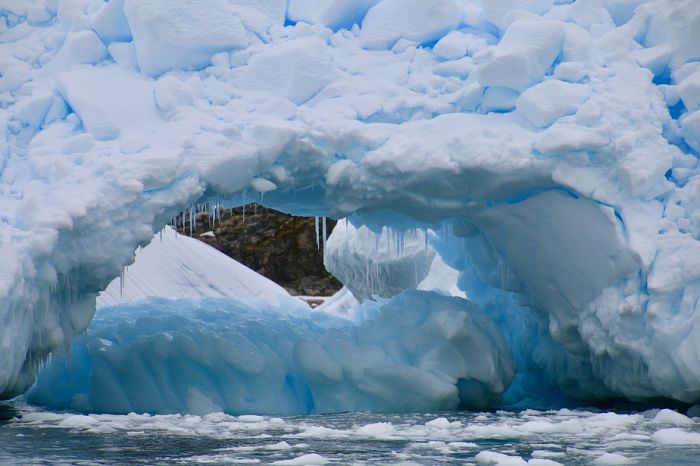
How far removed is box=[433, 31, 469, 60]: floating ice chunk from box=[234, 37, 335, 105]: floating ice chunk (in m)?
0.80

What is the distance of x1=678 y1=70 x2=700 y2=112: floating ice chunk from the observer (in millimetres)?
7070

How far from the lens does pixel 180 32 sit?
697 centimetres

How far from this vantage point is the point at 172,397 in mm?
7547

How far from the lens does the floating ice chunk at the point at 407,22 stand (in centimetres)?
741

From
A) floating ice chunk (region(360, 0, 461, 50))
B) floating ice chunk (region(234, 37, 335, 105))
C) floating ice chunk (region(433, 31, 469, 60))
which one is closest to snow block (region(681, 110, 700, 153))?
floating ice chunk (region(433, 31, 469, 60))

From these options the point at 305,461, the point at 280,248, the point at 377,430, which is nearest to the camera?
the point at 305,461

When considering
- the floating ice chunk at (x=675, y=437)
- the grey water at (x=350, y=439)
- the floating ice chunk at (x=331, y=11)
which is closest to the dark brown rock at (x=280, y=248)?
the floating ice chunk at (x=331, y=11)

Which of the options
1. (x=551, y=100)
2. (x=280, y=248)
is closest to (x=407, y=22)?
(x=551, y=100)

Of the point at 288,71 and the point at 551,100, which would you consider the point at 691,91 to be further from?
the point at 288,71

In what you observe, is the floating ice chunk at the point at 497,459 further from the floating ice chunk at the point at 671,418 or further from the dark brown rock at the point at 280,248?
the dark brown rock at the point at 280,248

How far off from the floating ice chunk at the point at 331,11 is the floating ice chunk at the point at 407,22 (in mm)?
124

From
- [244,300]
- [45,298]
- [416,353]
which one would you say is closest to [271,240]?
[244,300]

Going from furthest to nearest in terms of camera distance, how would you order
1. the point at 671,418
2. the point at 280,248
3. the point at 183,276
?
the point at 280,248 < the point at 183,276 < the point at 671,418

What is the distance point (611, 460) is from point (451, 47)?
348 cm
